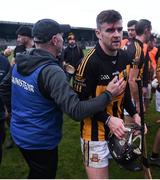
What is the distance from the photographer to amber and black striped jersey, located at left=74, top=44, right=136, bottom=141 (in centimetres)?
319

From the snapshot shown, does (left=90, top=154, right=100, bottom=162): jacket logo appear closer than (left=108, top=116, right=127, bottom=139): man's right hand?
No

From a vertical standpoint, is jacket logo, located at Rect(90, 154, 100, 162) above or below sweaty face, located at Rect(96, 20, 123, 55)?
below

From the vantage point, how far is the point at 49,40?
2.92m

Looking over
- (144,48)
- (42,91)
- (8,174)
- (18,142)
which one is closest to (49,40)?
(42,91)

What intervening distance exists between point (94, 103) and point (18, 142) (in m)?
0.85

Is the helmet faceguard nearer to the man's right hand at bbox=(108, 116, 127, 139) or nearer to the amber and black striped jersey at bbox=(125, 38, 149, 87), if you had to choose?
the man's right hand at bbox=(108, 116, 127, 139)

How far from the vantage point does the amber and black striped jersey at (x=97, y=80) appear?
10.5 ft

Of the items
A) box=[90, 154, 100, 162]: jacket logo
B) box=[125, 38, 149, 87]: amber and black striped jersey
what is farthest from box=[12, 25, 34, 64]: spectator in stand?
box=[90, 154, 100, 162]: jacket logo

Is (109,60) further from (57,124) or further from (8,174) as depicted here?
(8,174)

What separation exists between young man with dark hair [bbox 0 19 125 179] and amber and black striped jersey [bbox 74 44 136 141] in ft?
0.89

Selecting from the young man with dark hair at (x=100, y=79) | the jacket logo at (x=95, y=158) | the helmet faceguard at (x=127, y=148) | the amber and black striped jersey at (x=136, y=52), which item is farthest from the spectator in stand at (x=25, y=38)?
the helmet faceguard at (x=127, y=148)

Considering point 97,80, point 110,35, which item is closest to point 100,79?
point 97,80

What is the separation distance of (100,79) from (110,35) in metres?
0.41

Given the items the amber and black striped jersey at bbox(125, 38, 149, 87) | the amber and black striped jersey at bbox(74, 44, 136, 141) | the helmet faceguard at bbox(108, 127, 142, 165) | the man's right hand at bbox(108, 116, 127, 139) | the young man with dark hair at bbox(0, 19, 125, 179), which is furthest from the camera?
the amber and black striped jersey at bbox(125, 38, 149, 87)
